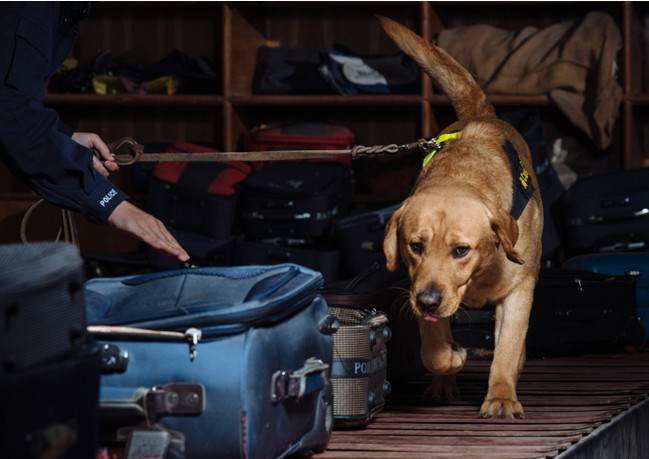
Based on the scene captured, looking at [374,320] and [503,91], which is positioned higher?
[503,91]

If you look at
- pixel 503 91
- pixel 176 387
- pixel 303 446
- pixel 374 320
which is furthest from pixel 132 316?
pixel 503 91

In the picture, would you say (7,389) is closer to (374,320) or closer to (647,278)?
(374,320)

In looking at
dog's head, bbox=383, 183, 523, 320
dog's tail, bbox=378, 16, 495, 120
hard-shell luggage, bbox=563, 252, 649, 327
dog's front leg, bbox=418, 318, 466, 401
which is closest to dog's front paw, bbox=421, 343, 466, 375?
dog's front leg, bbox=418, 318, 466, 401

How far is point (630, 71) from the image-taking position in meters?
5.78

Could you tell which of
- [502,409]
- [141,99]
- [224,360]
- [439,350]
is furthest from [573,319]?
[141,99]

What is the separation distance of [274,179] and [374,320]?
2725 millimetres

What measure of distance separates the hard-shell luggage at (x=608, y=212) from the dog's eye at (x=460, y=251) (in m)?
2.36

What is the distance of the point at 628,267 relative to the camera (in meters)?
4.70

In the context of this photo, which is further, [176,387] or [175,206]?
[175,206]

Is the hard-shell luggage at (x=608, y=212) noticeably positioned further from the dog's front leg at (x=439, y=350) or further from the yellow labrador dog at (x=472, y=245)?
the dog's front leg at (x=439, y=350)

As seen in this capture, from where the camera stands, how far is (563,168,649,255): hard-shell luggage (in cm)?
514

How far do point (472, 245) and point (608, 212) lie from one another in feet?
7.99

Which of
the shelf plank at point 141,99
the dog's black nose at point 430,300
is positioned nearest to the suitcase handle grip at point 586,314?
the dog's black nose at point 430,300

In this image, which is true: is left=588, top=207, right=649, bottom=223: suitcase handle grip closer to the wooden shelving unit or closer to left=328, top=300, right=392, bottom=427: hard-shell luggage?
the wooden shelving unit
